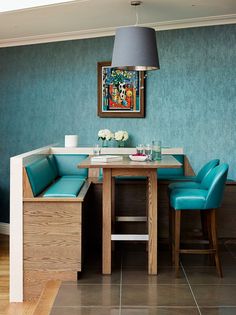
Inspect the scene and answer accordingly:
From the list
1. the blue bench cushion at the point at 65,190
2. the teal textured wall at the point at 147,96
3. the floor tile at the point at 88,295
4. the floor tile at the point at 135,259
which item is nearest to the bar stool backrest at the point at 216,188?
the floor tile at the point at 135,259

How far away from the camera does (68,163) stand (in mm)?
6320

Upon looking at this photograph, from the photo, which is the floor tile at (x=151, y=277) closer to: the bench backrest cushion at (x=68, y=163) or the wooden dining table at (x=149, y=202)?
the wooden dining table at (x=149, y=202)

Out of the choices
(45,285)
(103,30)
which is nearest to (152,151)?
(45,285)

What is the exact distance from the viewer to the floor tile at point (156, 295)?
3680mm

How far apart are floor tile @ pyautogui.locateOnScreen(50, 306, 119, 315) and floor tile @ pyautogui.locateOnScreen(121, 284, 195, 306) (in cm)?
15

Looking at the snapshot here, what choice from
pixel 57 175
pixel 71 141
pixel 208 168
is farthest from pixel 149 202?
pixel 71 141

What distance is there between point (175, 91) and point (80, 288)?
327 centimetres

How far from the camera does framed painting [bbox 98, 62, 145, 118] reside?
6684 millimetres

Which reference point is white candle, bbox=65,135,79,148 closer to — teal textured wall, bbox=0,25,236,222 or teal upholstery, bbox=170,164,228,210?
teal textured wall, bbox=0,25,236,222

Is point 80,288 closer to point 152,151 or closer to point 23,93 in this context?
point 152,151

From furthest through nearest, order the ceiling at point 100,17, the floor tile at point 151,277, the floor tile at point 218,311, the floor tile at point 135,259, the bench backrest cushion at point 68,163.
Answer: the bench backrest cushion at point 68,163
the ceiling at point 100,17
the floor tile at point 135,259
the floor tile at point 151,277
the floor tile at point 218,311

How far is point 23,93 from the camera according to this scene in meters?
7.32

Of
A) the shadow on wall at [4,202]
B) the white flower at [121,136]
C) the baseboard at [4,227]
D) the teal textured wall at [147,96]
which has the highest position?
the teal textured wall at [147,96]

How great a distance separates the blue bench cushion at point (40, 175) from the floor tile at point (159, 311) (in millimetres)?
1382
